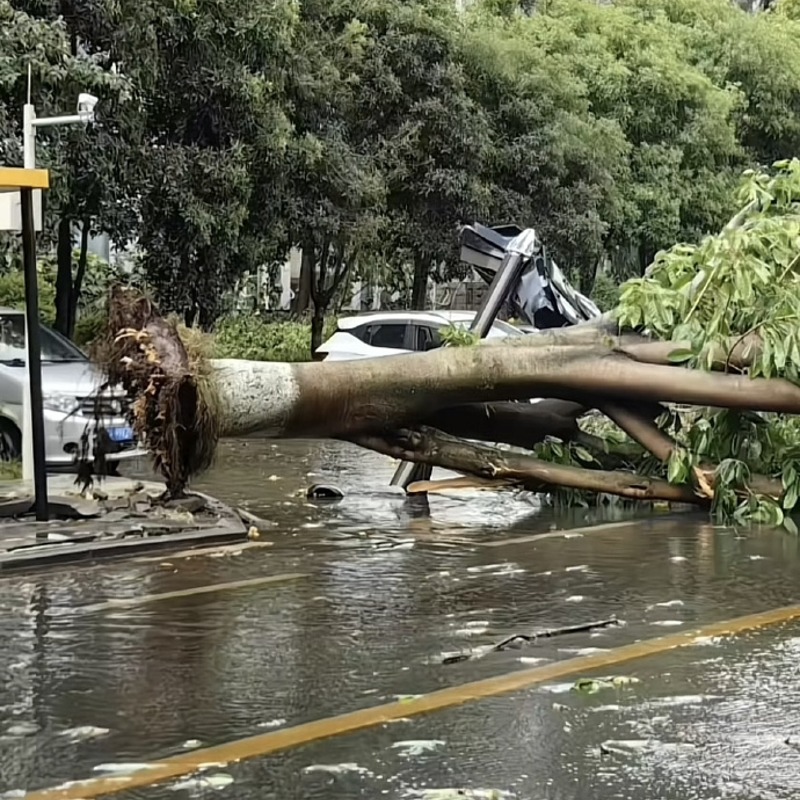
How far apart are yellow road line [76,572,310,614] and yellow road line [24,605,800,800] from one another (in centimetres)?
274

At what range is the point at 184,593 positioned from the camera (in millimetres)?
8758

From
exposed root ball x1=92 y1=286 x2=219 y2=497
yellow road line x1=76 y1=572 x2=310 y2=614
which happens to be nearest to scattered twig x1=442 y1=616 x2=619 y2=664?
yellow road line x1=76 y1=572 x2=310 y2=614

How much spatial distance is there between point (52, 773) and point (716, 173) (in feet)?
105

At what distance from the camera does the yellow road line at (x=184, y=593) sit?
836cm

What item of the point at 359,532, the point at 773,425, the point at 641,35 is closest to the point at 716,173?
the point at 641,35

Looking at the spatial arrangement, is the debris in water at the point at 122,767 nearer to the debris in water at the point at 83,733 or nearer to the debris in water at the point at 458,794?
the debris in water at the point at 83,733

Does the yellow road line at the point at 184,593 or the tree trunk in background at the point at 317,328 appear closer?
the yellow road line at the point at 184,593

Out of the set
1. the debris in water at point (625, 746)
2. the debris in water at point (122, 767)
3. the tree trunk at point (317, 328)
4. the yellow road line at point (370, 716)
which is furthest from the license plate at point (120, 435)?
the tree trunk at point (317, 328)

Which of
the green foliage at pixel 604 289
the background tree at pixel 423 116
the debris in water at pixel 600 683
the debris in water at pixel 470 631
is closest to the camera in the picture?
the debris in water at pixel 600 683

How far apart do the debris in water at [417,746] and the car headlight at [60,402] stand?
878 cm

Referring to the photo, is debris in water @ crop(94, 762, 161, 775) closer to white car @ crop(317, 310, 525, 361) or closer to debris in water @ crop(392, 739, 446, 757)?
debris in water @ crop(392, 739, 446, 757)

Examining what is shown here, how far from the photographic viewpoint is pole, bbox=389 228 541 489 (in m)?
13.4

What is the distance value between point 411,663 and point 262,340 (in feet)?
74.8

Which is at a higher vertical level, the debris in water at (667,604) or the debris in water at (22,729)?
the debris in water at (22,729)
